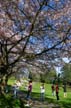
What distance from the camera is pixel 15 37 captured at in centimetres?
2136

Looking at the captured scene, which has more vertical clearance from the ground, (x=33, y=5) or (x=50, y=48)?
(x=33, y=5)

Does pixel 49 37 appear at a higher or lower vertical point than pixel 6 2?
lower

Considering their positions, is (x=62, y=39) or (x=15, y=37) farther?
(x=15, y=37)

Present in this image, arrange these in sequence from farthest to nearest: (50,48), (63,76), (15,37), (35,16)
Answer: (63,76) → (15,37) → (50,48) → (35,16)

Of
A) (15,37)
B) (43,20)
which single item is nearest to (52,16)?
(43,20)

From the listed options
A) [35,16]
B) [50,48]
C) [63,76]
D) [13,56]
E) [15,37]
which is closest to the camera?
[35,16]

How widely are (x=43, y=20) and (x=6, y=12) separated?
2.18m

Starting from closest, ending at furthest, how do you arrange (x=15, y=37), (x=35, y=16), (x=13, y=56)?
(x=35, y=16) → (x=15, y=37) → (x=13, y=56)

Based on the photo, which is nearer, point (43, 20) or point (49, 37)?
point (43, 20)

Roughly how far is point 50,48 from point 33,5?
277 centimetres

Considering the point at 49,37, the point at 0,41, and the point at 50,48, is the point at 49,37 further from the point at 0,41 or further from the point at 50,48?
the point at 0,41

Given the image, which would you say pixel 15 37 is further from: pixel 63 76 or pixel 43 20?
pixel 63 76

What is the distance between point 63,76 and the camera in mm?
118438

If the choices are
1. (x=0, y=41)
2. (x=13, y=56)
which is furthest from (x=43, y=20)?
(x=13, y=56)
